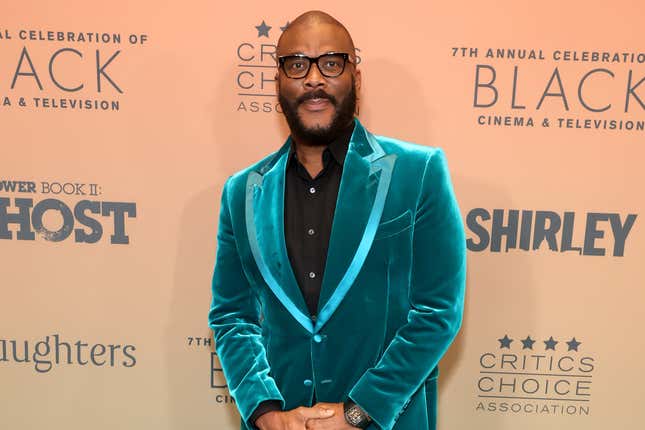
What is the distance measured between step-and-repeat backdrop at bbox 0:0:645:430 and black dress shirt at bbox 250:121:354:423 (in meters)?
0.66

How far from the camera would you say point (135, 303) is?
7.72 ft

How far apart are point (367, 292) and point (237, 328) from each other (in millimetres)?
396

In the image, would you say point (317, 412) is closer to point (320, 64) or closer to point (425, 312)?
point (425, 312)

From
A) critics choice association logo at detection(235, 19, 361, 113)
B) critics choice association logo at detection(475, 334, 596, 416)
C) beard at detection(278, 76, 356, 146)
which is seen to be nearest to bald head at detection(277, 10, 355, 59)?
beard at detection(278, 76, 356, 146)

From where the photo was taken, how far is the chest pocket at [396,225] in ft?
4.91

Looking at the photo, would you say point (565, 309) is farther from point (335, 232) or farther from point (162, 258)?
point (162, 258)

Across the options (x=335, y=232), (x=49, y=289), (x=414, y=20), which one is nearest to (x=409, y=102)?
(x=414, y=20)

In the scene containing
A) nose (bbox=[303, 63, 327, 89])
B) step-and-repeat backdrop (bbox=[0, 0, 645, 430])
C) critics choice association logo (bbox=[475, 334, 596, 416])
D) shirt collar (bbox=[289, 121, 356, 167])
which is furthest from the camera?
critics choice association logo (bbox=[475, 334, 596, 416])

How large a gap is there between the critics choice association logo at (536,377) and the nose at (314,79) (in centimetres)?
137

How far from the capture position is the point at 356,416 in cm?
149

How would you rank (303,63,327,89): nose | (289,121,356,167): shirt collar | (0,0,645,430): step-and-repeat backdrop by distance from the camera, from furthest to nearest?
(0,0,645,430): step-and-repeat backdrop, (289,121,356,167): shirt collar, (303,63,327,89): nose

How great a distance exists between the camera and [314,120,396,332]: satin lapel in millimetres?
1494

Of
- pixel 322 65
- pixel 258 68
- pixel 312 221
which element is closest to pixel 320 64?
pixel 322 65

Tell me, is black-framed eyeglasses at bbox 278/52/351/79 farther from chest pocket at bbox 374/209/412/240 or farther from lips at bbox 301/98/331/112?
chest pocket at bbox 374/209/412/240
